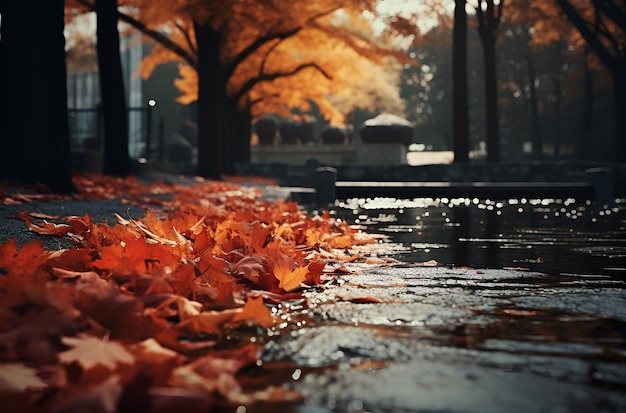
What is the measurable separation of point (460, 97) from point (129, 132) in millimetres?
22294

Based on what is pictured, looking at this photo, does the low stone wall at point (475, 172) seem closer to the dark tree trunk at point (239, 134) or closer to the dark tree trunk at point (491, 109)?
the dark tree trunk at point (491, 109)

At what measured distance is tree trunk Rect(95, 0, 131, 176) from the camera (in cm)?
1641

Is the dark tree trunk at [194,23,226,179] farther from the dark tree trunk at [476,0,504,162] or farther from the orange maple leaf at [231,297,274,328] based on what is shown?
the orange maple leaf at [231,297,274,328]

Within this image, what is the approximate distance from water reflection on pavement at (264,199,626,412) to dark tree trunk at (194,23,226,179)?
1628cm

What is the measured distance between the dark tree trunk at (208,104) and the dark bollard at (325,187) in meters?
4.76

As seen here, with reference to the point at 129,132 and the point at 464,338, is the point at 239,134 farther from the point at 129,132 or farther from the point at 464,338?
the point at 464,338

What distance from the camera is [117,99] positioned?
659 inches

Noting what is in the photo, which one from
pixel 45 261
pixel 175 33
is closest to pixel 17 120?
pixel 45 261

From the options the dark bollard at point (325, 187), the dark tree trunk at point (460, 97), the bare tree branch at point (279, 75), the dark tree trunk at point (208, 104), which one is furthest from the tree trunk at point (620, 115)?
the dark bollard at point (325, 187)

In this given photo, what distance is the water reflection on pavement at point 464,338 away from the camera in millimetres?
2002

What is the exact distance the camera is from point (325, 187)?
17.1 m

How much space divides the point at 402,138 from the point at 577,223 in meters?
27.2

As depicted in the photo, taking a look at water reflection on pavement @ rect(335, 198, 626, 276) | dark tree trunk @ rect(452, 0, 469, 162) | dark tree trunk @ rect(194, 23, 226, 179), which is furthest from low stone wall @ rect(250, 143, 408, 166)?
water reflection on pavement @ rect(335, 198, 626, 276)

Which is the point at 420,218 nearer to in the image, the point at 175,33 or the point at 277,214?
the point at 277,214
